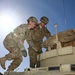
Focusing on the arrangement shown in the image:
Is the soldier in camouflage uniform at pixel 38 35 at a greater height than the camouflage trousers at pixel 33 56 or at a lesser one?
greater

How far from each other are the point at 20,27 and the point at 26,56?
3934 mm

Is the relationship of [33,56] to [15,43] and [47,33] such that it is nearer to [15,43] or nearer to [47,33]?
[15,43]

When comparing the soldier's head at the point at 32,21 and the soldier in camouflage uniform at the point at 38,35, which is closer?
the soldier in camouflage uniform at the point at 38,35

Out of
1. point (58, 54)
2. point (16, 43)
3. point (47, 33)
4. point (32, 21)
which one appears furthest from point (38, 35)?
point (58, 54)

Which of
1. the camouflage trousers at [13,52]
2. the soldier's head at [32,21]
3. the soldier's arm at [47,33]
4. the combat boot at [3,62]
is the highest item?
the soldier's head at [32,21]

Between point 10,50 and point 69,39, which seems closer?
point 69,39

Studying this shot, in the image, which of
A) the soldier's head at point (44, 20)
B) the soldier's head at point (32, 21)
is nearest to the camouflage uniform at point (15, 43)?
the soldier's head at point (32, 21)

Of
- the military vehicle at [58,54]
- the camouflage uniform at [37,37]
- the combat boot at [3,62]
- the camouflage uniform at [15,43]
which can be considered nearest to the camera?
the military vehicle at [58,54]

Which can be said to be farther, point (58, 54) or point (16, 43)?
point (16, 43)

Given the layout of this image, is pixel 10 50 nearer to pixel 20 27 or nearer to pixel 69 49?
pixel 20 27

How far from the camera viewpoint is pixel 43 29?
31.7 meters

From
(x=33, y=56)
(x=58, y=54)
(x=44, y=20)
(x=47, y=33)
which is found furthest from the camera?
(x=44, y=20)

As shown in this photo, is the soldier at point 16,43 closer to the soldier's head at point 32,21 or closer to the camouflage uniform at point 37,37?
the soldier's head at point 32,21

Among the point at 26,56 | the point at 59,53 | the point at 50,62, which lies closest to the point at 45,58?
the point at 50,62
